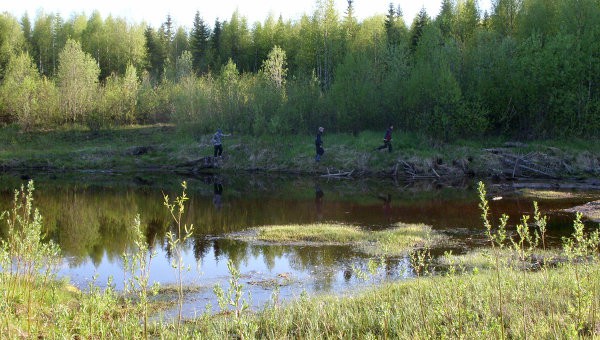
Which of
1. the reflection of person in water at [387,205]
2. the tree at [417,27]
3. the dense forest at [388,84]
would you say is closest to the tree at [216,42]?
the dense forest at [388,84]

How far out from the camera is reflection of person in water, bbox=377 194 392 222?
2445 cm

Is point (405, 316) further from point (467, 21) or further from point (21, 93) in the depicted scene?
point (21, 93)

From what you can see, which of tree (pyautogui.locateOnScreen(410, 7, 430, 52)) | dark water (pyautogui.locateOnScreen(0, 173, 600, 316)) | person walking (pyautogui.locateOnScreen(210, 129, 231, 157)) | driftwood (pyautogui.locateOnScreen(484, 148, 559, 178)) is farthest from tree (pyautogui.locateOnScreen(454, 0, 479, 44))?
person walking (pyautogui.locateOnScreen(210, 129, 231, 157))

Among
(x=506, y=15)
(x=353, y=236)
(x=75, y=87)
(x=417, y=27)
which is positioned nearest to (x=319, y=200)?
(x=353, y=236)

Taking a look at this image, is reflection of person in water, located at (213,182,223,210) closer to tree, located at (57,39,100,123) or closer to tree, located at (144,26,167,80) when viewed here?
tree, located at (57,39,100,123)

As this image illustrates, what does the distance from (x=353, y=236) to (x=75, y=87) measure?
163 feet

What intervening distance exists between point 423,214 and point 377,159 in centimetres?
1588

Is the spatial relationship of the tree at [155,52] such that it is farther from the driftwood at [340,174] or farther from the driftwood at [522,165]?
the driftwood at [522,165]

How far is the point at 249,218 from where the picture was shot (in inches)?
950

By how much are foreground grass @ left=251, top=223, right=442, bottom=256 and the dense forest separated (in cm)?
2320

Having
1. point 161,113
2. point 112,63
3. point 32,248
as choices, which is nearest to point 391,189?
point 32,248

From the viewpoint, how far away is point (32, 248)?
7543 mm

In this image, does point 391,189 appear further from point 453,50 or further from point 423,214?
point 453,50

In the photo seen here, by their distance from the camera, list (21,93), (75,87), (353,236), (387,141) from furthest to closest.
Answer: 1. (75,87)
2. (21,93)
3. (387,141)
4. (353,236)
